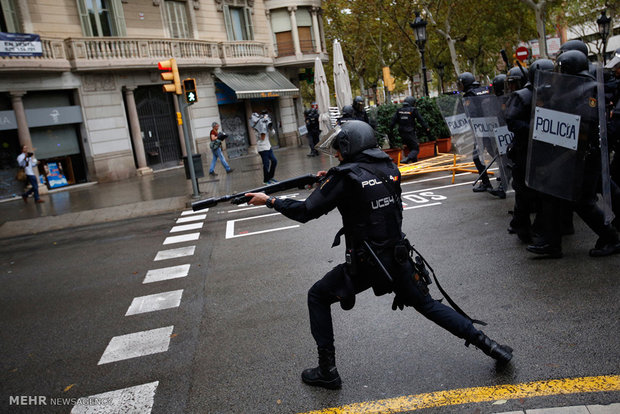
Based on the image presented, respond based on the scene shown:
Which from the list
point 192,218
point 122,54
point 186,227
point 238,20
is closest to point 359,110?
point 192,218

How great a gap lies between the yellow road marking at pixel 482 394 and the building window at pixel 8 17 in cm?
1979

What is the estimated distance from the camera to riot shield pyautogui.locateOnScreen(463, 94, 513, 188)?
26.1 ft

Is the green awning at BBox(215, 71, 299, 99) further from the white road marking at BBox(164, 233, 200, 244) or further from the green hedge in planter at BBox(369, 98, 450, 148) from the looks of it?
the white road marking at BBox(164, 233, 200, 244)

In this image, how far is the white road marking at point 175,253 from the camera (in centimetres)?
801

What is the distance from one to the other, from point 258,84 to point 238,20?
3.61 meters

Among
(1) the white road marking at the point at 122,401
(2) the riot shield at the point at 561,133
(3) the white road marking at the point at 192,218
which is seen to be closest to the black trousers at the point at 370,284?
(1) the white road marking at the point at 122,401

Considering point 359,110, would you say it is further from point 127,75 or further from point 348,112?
point 127,75

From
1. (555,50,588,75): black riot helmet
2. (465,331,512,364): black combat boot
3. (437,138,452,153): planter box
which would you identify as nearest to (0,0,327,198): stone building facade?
(437,138,452,153): planter box

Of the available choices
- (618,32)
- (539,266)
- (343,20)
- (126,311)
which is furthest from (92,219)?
(618,32)

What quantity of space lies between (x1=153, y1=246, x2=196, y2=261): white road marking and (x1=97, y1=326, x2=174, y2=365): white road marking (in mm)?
2940

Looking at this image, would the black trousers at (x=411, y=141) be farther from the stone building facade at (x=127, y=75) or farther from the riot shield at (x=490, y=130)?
the stone building facade at (x=127, y=75)

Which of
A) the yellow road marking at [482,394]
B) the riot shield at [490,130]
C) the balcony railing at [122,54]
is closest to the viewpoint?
the yellow road marking at [482,394]

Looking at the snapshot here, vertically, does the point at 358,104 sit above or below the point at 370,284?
above

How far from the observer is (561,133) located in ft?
17.1
